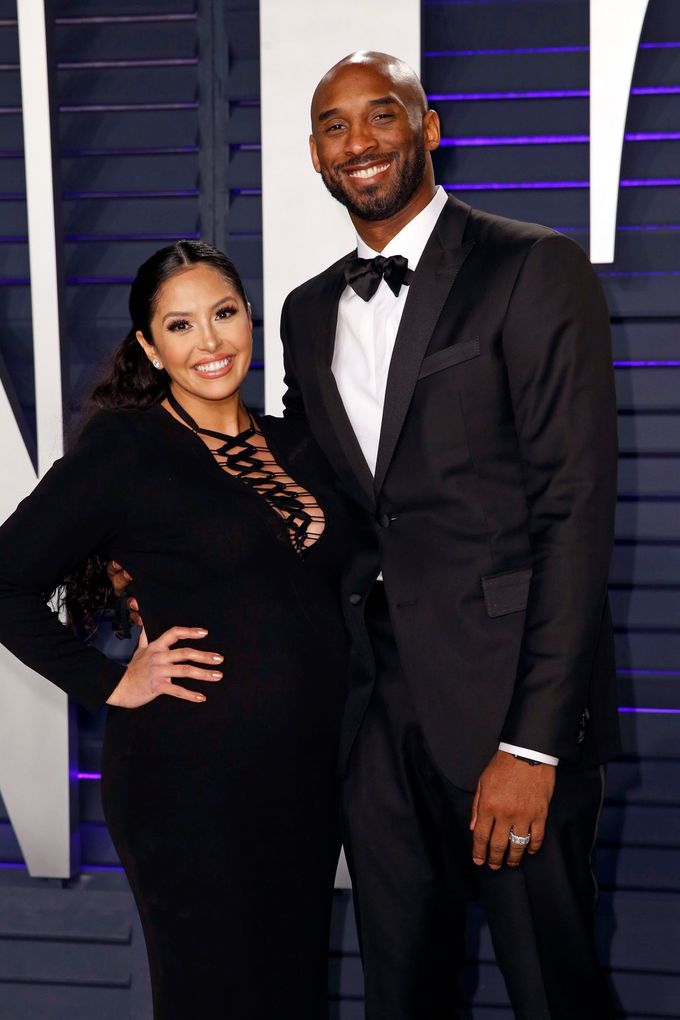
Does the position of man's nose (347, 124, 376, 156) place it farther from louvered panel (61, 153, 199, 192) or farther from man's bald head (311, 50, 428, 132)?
louvered panel (61, 153, 199, 192)

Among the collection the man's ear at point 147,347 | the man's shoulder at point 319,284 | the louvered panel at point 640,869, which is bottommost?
the louvered panel at point 640,869

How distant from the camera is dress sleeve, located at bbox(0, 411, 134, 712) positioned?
1966mm

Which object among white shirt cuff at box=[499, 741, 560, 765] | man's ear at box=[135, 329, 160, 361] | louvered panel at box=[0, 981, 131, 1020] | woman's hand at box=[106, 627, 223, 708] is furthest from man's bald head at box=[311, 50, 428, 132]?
louvered panel at box=[0, 981, 131, 1020]

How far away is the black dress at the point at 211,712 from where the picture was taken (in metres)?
1.91

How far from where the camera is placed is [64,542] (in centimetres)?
198

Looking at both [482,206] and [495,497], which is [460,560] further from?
[482,206]

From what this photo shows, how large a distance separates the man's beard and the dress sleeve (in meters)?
0.55

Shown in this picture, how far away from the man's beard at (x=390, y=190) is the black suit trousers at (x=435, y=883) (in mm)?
615

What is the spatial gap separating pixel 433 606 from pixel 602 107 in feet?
4.22

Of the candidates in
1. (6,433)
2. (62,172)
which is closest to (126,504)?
(6,433)

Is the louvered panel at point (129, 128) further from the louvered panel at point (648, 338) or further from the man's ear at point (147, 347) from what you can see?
the louvered panel at point (648, 338)

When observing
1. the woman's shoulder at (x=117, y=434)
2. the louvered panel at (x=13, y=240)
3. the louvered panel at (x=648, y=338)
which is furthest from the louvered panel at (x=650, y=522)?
the louvered panel at (x=13, y=240)

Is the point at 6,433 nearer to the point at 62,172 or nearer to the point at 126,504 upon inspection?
the point at 62,172

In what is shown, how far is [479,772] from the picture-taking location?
1.81m
